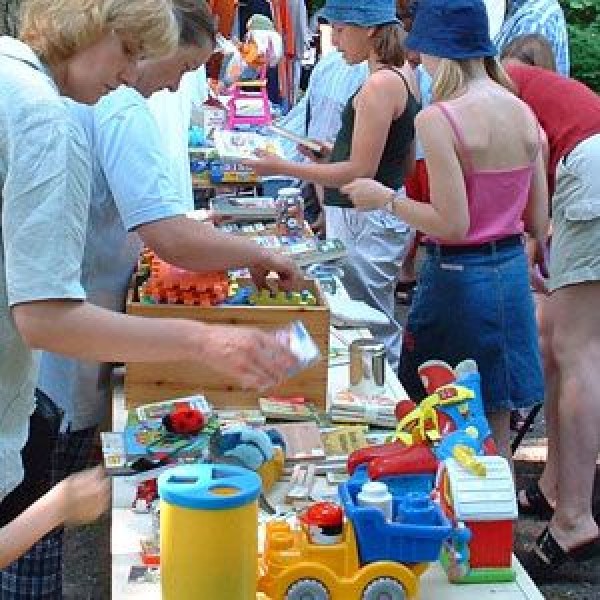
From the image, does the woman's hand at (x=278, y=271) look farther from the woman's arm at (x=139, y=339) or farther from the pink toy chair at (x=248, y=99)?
the pink toy chair at (x=248, y=99)

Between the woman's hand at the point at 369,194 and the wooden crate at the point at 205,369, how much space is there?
62 cm

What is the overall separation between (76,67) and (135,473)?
683mm

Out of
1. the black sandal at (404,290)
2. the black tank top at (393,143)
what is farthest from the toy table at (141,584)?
the black sandal at (404,290)

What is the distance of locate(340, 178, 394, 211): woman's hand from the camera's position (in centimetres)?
300

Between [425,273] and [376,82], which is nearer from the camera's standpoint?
[425,273]

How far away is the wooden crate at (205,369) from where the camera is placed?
2.42m

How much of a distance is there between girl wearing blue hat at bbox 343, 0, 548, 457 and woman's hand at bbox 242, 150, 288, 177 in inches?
26.9

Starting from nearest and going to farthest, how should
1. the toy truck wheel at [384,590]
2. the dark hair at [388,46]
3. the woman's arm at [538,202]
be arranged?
the toy truck wheel at [384,590]
the woman's arm at [538,202]
the dark hair at [388,46]

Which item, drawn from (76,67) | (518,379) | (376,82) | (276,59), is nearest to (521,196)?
(518,379)

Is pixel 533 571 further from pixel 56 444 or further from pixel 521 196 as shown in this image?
pixel 56 444

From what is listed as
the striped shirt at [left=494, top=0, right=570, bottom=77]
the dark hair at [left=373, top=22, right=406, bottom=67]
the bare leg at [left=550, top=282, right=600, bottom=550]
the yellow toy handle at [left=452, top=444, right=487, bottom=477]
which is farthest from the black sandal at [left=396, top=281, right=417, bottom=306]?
the yellow toy handle at [left=452, top=444, right=487, bottom=477]

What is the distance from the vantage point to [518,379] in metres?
2.99

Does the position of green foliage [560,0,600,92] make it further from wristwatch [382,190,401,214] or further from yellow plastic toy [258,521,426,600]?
yellow plastic toy [258,521,426,600]

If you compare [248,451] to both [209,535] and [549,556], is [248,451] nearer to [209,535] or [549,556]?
[209,535]
